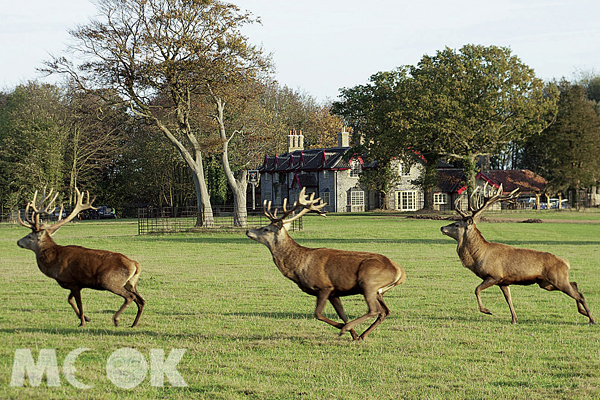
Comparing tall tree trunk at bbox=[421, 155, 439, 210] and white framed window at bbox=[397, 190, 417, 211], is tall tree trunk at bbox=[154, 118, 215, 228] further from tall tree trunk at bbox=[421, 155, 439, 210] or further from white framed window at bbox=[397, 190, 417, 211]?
white framed window at bbox=[397, 190, 417, 211]

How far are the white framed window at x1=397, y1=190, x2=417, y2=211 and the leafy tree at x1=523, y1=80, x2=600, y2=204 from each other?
1477 centimetres

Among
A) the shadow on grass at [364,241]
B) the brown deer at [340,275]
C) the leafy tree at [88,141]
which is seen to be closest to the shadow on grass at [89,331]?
the brown deer at [340,275]

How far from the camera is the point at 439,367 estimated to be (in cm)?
774

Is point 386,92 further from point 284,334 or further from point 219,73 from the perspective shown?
point 284,334

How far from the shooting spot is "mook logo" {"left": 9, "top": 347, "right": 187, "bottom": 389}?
711 centimetres

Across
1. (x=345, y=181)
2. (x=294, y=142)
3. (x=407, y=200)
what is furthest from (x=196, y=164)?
(x=294, y=142)

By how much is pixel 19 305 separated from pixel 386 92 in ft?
163

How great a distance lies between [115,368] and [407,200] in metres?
67.2

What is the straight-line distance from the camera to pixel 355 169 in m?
71.5

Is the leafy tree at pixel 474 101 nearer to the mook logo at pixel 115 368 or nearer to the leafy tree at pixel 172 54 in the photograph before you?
the leafy tree at pixel 172 54

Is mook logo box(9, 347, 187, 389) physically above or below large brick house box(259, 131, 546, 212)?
below

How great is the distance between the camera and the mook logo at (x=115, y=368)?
7113mm

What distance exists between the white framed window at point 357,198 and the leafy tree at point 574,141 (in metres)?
19.8

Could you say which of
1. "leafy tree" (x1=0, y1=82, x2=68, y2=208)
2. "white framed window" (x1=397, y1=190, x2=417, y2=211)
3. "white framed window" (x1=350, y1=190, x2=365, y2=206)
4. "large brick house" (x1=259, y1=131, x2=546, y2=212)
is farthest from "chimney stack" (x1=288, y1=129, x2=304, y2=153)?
"leafy tree" (x1=0, y1=82, x2=68, y2=208)
